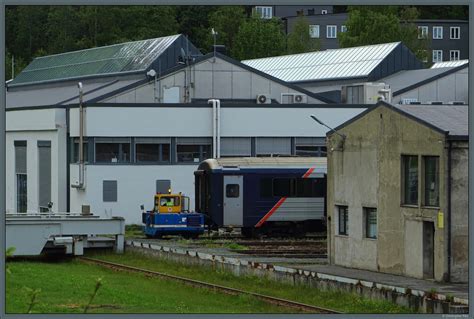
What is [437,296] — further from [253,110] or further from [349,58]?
[349,58]

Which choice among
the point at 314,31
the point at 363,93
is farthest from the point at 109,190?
the point at 314,31

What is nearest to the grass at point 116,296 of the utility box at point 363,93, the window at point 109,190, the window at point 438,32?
the window at point 109,190

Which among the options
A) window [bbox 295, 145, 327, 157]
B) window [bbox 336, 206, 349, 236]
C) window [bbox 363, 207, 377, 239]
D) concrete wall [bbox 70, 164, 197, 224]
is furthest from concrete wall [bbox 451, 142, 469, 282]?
window [bbox 295, 145, 327, 157]

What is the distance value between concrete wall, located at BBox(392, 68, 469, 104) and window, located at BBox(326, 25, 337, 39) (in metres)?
50.4

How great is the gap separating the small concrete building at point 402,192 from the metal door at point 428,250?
2cm

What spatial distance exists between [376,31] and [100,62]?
31841 millimetres

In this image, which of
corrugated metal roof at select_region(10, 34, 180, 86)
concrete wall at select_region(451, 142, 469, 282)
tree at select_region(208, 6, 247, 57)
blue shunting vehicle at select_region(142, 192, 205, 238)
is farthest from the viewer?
tree at select_region(208, 6, 247, 57)

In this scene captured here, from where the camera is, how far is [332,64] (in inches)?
2781

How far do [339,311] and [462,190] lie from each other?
604 centimetres

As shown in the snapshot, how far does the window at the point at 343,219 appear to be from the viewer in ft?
114

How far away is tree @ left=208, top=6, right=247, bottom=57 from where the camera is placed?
105125mm

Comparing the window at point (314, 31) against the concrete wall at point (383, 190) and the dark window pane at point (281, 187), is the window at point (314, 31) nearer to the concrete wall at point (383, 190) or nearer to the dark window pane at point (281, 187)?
the dark window pane at point (281, 187)

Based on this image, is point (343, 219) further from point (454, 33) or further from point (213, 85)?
point (454, 33)

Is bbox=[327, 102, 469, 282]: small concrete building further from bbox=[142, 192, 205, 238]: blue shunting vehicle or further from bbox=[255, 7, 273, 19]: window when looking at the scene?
bbox=[255, 7, 273, 19]: window
